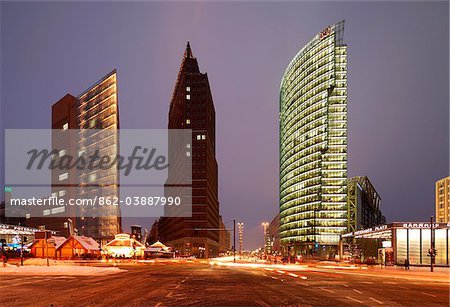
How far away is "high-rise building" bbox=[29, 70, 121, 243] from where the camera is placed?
142m

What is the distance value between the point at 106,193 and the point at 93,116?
2815 centimetres

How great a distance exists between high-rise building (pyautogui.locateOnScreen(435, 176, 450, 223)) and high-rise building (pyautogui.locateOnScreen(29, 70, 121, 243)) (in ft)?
395

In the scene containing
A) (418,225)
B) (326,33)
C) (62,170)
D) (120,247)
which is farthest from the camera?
(326,33)

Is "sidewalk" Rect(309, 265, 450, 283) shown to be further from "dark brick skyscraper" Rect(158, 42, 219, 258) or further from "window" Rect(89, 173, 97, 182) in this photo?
"dark brick skyscraper" Rect(158, 42, 219, 258)

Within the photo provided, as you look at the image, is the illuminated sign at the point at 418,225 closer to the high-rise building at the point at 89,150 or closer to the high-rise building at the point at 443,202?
the high-rise building at the point at 89,150

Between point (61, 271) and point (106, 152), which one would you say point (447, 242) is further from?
point (106, 152)

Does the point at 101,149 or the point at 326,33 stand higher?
the point at 326,33

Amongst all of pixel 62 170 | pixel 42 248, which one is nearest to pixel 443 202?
pixel 62 170

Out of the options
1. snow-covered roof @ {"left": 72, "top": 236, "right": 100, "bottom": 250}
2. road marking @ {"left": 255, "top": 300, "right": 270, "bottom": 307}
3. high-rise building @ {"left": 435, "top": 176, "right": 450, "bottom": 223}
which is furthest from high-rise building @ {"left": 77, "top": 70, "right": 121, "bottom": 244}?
road marking @ {"left": 255, "top": 300, "right": 270, "bottom": 307}

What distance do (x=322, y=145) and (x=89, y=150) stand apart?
237 ft

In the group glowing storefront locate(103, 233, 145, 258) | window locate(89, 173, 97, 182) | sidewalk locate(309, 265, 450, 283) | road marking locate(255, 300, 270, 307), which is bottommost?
glowing storefront locate(103, 233, 145, 258)

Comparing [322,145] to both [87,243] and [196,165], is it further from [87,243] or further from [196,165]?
[87,243]

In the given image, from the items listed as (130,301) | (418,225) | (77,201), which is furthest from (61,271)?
(77,201)

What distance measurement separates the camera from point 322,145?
159750 millimetres
